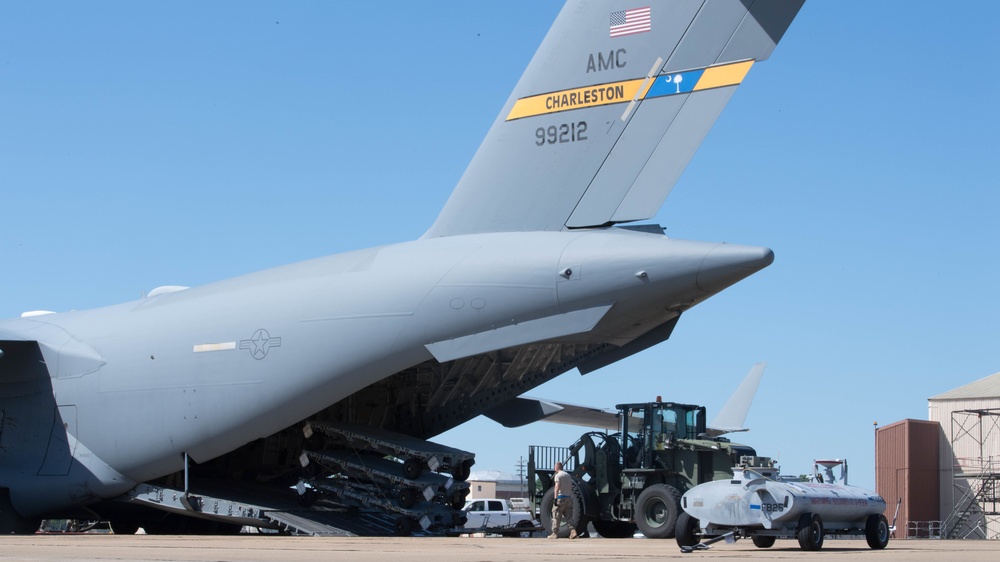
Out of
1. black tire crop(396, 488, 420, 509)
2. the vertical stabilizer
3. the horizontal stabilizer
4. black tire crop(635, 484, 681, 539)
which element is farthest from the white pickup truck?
the horizontal stabilizer

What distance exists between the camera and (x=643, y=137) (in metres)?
14.2

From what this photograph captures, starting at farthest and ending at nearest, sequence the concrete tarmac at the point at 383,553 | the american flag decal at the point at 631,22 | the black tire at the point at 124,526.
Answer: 1. the black tire at the point at 124,526
2. the american flag decal at the point at 631,22
3. the concrete tarmac at the point at 383,553

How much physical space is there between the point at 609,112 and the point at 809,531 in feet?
18.0

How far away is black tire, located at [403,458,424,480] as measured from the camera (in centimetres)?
1539

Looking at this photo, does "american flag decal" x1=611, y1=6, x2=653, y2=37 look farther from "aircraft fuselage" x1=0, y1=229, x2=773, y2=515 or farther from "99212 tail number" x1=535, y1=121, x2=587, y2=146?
"aircraft fuselage" x1=0, y1=229, x2=773, y2=515

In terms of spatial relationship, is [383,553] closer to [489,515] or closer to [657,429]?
[657,429]

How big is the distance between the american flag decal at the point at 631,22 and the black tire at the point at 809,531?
20.0 feet

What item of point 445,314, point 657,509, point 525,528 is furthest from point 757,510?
point 525,528

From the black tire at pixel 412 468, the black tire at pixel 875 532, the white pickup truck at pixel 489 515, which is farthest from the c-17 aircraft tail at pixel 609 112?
the white pickup truck at pixel 489 515

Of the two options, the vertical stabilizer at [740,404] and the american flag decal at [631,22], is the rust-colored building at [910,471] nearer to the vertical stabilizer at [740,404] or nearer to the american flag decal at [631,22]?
the vertical stabilizer at [740,404]

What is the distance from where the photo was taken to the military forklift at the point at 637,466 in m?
16.2

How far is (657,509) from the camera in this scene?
51.3ft

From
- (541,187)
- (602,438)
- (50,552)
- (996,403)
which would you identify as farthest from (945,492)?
(50,552)

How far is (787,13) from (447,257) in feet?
15.8
